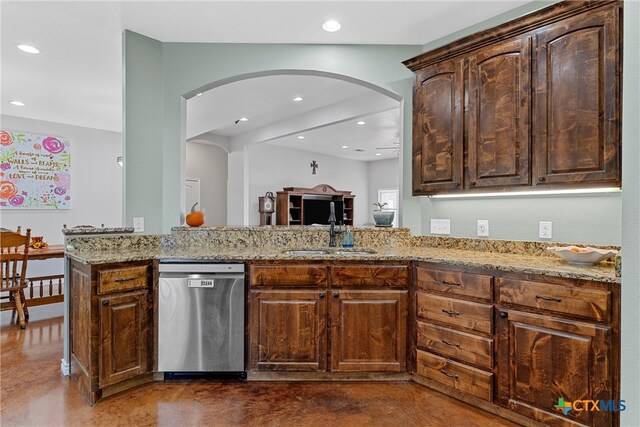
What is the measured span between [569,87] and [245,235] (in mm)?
2496

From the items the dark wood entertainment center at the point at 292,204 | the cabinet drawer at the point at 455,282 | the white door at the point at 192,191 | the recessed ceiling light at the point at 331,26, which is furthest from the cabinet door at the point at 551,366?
the white door at the point at 192,191

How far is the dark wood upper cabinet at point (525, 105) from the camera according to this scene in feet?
6.43

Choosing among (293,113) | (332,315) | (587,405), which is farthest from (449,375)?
(293,113)

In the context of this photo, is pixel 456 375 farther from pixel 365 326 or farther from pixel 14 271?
pixel 14 271

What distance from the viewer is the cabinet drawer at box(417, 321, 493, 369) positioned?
82.2 inches

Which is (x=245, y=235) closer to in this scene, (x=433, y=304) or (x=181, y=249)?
(x=181, y=249)

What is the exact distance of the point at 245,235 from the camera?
10.0 feet

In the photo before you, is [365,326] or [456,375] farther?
[365,326]

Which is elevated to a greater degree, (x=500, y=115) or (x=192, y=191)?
(x=500, y=115)

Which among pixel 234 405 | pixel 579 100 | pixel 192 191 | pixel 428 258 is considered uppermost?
pixel 579 100

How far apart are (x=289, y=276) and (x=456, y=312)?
1104 millimetres

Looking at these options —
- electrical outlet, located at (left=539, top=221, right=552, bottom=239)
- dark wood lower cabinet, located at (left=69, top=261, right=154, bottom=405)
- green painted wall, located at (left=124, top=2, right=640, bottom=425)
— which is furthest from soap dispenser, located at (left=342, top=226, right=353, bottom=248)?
dark wood lower cabinet, located at (left=69, top=261, right=154, bottom=405)

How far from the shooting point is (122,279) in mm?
2303

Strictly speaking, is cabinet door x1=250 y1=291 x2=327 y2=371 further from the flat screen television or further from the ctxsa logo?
the flat screen television
